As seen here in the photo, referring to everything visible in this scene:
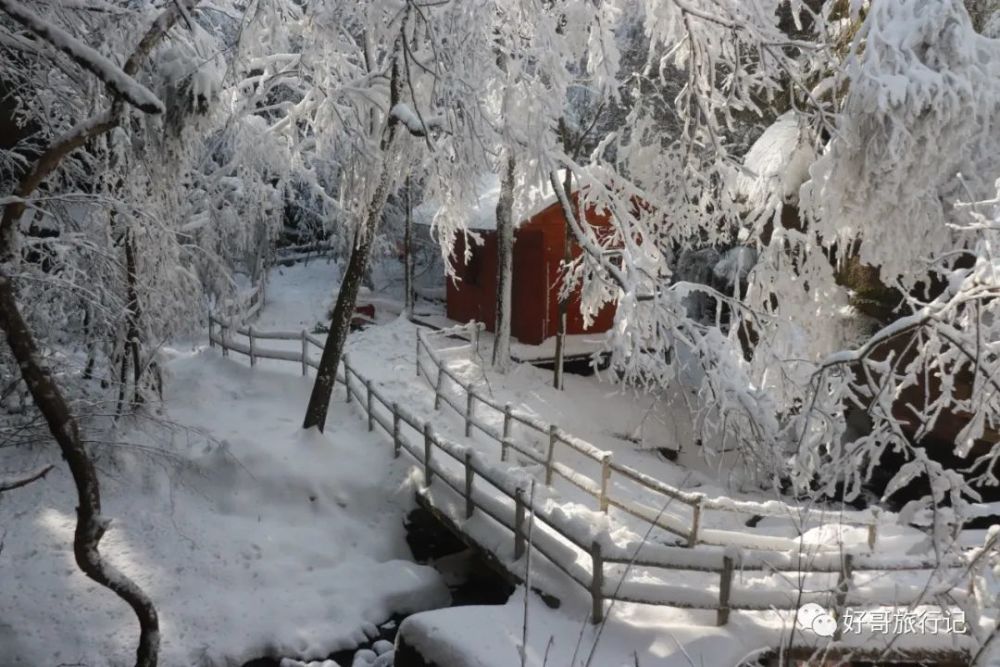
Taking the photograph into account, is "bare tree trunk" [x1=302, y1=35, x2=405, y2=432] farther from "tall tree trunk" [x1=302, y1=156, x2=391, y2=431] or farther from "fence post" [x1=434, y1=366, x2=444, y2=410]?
"fence post" [x1=434, y1=366, x2=444, y2=410]

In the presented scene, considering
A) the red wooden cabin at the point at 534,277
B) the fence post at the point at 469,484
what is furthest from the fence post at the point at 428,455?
the red wooden cabin at the point at 534,277

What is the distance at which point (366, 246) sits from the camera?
32.7 ft

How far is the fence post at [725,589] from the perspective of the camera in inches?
236

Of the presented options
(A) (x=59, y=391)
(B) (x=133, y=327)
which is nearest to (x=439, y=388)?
(B) (x=133, y=327)

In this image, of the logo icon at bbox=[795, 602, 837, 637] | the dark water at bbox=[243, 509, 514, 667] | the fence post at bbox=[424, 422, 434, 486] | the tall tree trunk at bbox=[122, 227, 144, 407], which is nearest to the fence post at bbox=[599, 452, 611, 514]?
the dark water at bbox=[243, 509, 514, 667]

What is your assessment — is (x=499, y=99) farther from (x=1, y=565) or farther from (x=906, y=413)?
(x=906, y=413)

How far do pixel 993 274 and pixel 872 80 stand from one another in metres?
4.22

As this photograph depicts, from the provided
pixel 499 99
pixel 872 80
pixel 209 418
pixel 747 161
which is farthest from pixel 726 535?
pixel 209 418

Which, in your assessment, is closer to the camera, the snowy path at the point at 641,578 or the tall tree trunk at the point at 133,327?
the snowy path at the point at 641,578

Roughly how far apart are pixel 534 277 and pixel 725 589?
13.4 m

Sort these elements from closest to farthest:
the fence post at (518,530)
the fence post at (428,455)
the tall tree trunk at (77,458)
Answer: the tall tree trunk at (77,458) → the fence post at (518,530) → the fence post at (428,455)

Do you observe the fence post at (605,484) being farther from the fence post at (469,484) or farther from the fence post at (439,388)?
the fence post at (439,388)

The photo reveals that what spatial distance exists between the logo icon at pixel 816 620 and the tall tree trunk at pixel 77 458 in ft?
17.8

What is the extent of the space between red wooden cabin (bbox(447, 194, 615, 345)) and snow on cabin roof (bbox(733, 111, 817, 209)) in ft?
20.6
